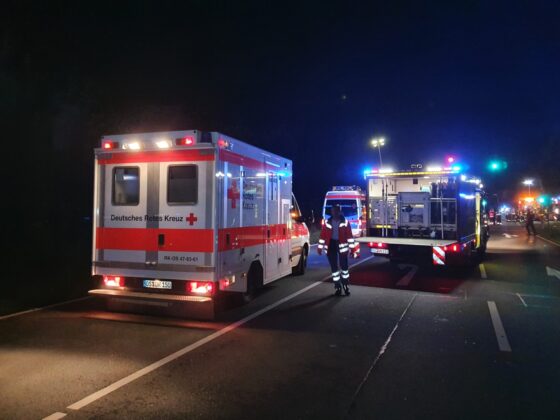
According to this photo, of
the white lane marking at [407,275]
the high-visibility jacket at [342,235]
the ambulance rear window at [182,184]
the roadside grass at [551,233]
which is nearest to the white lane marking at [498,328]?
the white lane marking at [407,275]

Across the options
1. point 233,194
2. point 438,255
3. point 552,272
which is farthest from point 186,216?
point 552,272

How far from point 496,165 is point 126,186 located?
18.5 metres

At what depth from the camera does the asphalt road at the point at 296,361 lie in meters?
4.57

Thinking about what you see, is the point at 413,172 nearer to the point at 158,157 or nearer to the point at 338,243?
the point at 338,243

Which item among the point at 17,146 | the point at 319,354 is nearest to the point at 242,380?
the point at 319,354

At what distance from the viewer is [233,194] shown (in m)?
8.03

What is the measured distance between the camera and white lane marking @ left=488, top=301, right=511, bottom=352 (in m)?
6.62

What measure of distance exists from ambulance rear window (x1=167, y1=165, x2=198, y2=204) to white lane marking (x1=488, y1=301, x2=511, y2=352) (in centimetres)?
479

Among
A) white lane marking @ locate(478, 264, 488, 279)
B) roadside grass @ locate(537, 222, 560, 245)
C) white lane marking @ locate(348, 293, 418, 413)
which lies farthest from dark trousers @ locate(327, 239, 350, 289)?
roadside grass @ locate(537, 222, 560, 245)

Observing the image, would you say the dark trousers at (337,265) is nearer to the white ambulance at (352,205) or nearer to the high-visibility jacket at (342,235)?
the high-visibility jacket at (342,235)

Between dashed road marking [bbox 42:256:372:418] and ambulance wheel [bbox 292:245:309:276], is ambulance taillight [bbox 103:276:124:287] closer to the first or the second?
dashed road marking [bbox 42:256:372:418]

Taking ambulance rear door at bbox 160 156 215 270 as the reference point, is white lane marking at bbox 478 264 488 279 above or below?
below

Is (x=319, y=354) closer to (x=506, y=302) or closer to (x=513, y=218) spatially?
(x=506, y=302)

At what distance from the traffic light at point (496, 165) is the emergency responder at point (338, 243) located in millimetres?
14168
